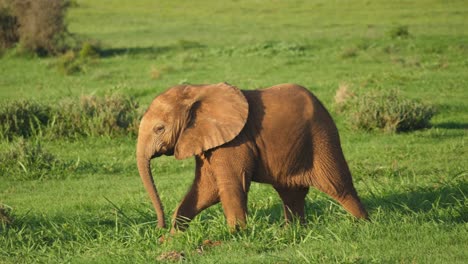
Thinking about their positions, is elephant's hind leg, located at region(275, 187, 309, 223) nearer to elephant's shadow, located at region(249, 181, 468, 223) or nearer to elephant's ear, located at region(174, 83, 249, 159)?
elephant's shadow, located at region(249, 181, 468, 223)

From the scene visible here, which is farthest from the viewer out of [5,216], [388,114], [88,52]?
[88,52]

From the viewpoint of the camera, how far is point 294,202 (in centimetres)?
784

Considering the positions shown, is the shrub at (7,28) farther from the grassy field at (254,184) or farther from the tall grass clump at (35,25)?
the grassy field at (254,184)

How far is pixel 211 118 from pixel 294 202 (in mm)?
1192

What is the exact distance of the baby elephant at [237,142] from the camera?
23.6 ft

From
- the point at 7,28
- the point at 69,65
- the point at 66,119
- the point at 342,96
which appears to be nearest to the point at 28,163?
the point at 66,119

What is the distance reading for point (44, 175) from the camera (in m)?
11.8

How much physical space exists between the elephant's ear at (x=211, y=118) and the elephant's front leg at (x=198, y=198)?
0.25m

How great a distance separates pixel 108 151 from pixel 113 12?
1186 inches

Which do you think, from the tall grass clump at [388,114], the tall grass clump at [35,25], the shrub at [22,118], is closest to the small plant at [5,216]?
the shrub at [22,118]

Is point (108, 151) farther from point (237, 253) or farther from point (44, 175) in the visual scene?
point (237, 253)

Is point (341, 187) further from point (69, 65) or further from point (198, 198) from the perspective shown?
point (69, 65)

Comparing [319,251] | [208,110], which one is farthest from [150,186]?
[319,251]

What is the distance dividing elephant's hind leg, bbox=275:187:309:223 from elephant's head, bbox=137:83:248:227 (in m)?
0.99
